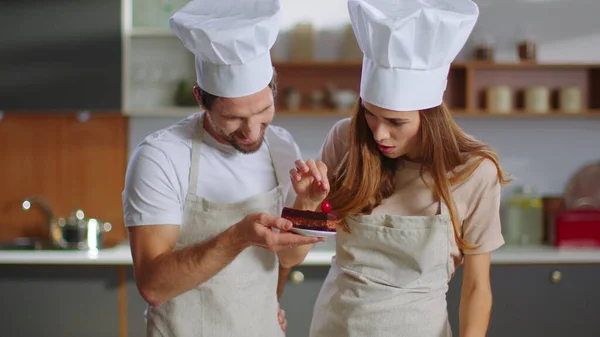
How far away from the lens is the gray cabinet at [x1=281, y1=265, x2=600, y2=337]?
11.3 feet

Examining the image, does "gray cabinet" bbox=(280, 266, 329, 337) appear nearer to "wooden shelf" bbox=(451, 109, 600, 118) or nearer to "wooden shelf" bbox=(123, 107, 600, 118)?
"wooden shelf" bbox=(123, 107, 600, 118)

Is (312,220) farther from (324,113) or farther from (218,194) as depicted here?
(324,113)

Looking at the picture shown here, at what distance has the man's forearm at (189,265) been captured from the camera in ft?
5.51

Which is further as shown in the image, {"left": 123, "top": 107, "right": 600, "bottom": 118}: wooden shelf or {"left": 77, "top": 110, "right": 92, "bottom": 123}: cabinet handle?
{"left": 77, "top": 110, "right": 92, "bottom": 123}: cabinet handle

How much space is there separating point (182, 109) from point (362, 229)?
204 cm

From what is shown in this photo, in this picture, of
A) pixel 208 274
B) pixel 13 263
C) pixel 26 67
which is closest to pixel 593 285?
pixel 208 274

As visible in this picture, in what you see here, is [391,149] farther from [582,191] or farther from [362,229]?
[582,191]

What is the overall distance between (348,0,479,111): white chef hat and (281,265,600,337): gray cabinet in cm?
178

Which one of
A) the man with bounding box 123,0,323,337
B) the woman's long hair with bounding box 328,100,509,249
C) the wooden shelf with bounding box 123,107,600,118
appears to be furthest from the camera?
the wooden shelf with bounding box 123,107,600,118

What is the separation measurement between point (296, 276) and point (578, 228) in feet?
4.55

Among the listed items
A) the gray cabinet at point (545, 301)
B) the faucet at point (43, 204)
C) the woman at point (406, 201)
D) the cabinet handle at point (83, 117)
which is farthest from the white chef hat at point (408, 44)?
the faucet at point (43, 204)

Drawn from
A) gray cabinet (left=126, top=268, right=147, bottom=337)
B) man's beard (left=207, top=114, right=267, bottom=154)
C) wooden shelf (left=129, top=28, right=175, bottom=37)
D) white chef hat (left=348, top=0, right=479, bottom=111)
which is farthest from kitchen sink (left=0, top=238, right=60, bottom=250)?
white chef hat (left=348, top=0, right=479, bottom=111)

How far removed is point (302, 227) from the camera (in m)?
1.63

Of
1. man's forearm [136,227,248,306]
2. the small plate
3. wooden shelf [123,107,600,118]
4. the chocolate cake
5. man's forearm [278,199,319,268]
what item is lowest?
man's forearm [278,199,319,268]
